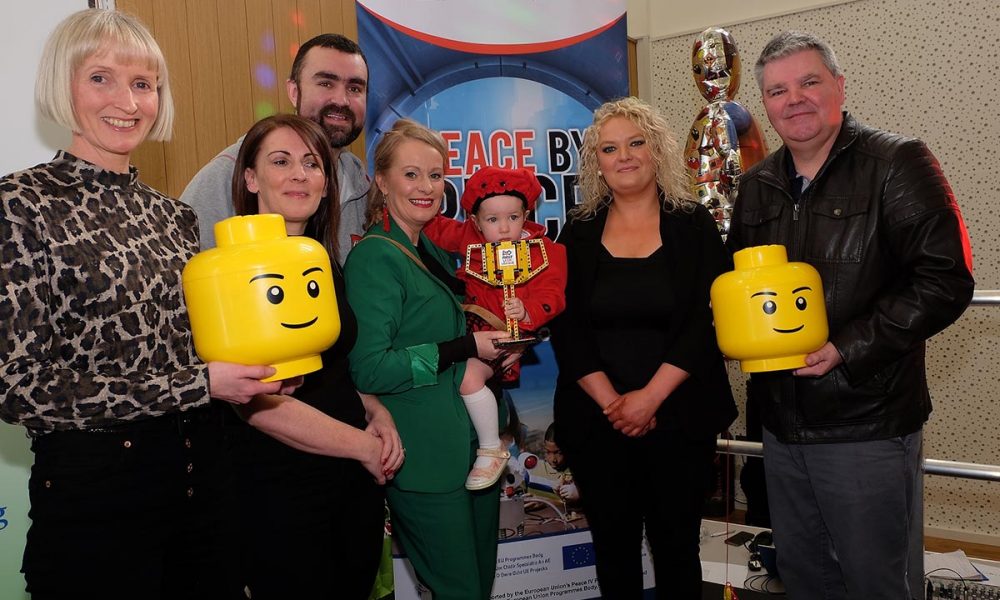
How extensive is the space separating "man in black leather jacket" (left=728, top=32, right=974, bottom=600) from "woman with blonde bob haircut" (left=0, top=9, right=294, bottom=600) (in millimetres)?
1407

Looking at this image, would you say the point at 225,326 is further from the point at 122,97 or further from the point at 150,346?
the point at 122,97

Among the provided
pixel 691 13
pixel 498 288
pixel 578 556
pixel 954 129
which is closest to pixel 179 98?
pixel 498 288

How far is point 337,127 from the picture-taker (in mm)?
2613

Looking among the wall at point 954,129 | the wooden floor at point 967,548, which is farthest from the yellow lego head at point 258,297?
the wooden floor at point 967,548

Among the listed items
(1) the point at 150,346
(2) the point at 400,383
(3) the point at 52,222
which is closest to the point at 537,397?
(2) the point at 400,383

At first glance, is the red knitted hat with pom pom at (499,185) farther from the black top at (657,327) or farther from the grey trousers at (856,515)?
the grey trousers at (856,515)

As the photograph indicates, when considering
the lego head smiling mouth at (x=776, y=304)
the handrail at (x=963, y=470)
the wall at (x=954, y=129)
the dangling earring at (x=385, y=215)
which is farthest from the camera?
the wall at (x=954, y=129)

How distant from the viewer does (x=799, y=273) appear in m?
1.79

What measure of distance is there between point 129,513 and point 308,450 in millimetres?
442

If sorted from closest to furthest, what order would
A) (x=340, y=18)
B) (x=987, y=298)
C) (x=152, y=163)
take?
1. (x=987, y=298)
2. (x=152, y=163)
3. (x=340, y=18)

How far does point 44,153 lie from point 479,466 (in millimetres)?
1604

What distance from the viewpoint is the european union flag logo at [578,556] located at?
300cm

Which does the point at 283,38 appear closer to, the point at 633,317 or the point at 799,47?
the point at 633,317

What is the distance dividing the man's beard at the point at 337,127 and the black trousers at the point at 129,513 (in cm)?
124
